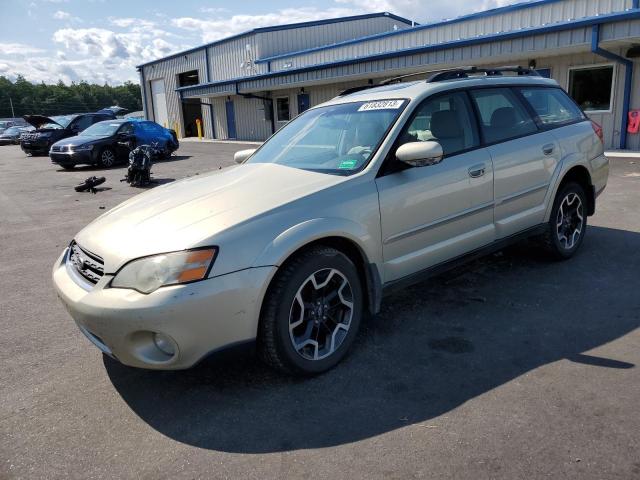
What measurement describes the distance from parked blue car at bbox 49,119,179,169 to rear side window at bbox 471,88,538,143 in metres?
14.4

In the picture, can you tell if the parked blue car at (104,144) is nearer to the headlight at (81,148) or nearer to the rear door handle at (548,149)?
the headlight at (81,148)

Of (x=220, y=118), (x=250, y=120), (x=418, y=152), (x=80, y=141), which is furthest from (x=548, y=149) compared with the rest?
(x=220, y=118)

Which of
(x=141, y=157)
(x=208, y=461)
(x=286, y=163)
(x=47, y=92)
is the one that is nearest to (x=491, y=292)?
(x=286, y=163)

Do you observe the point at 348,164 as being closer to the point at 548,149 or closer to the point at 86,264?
the point at 86,264

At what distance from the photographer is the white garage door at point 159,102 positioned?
3978 cm

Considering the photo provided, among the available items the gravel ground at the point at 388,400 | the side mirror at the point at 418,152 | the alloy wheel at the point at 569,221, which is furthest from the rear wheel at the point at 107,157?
the side mirror at the point at 418,152

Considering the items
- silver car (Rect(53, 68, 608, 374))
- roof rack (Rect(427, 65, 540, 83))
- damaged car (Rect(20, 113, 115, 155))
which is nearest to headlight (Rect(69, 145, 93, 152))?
damaged car (Rect(20, 113, 115, 155))

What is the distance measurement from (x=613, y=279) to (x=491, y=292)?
3.74 feet

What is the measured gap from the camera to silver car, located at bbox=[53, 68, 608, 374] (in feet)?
8.86

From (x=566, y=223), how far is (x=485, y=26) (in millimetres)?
14134

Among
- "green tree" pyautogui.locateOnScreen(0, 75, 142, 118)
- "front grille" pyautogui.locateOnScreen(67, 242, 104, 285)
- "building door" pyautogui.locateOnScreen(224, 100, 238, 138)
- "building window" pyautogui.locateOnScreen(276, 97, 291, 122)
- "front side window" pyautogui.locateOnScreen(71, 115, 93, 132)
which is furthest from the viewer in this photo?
"green tree" pyautogui.locateOnScreen(0, 75, 142, 118)

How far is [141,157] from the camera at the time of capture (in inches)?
486

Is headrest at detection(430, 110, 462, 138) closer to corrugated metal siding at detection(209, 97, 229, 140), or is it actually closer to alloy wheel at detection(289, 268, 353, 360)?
alloy wheel at detection(289, 268, 353, 360)

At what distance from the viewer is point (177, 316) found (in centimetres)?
259
